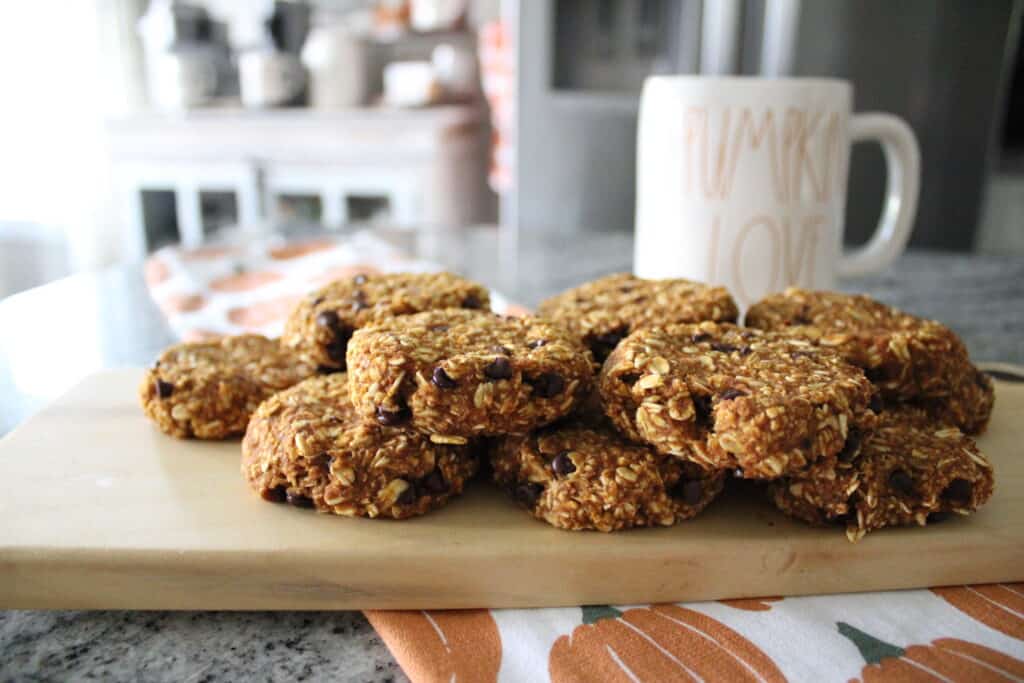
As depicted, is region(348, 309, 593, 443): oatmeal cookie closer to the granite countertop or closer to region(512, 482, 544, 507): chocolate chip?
region(512, 482, 544, 507): chocolate chip

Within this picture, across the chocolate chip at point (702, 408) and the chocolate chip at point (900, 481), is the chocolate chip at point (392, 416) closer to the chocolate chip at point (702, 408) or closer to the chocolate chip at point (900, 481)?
the chocolate chip at point (702, 408)

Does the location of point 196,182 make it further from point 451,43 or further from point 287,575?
point 287,575

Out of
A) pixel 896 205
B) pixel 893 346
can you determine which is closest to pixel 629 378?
pixel 893 346

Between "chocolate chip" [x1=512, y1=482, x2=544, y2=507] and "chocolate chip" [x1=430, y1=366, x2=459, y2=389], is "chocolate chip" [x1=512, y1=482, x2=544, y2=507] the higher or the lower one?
the lower one

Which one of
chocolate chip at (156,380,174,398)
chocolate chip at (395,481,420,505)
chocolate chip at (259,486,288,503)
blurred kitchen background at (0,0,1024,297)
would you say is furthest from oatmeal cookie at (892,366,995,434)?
blurred kitchen background at (0,0,1024,297)

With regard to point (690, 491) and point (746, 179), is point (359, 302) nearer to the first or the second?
point (690, 491)

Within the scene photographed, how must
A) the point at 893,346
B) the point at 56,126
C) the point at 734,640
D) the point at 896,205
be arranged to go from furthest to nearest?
the point at 56,126
the point at 896,205
the point at 893,346
the point at 734,640
